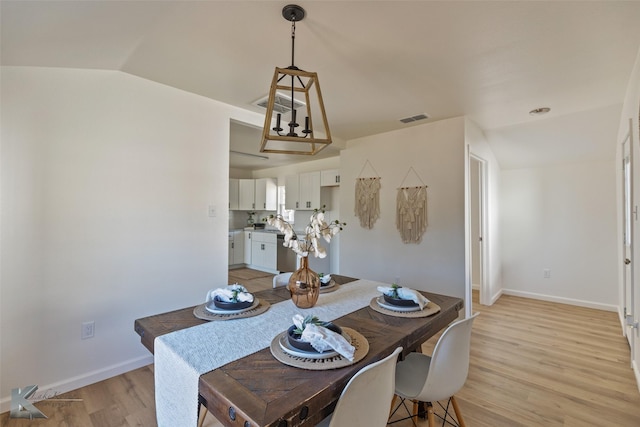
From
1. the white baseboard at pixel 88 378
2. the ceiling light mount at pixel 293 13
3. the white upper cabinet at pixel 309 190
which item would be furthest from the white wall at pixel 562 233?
the white baseboard at pixel 88 378

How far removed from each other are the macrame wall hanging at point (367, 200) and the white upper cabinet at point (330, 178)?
1.06 m

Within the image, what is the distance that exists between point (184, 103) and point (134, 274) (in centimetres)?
155

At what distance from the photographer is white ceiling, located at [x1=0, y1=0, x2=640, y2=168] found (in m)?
1.55

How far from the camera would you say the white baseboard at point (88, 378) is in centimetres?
192

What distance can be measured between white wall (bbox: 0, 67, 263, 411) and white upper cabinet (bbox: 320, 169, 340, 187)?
109 inches

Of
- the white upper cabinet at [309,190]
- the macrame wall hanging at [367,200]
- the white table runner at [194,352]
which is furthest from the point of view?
the white upper cabinet at [309,190]

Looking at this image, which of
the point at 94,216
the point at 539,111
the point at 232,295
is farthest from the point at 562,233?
the point at 94,216

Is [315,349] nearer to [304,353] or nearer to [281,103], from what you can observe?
[304,353]

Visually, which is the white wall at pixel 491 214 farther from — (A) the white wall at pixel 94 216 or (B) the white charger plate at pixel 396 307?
(A) the white wall at pixel 94 216

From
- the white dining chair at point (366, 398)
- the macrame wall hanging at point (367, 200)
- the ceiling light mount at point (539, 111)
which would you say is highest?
the ceiling light mount at point (539, 111)

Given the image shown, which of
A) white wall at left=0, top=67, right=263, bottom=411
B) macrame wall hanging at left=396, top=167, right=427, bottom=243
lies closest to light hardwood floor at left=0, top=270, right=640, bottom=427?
white wall at left=0, top=67, right=263, bottom=411

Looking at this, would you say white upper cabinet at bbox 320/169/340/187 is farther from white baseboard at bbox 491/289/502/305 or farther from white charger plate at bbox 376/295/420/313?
white charger plate at bbox 376/295/420/313

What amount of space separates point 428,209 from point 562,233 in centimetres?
234

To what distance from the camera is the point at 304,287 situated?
5.27 feet
